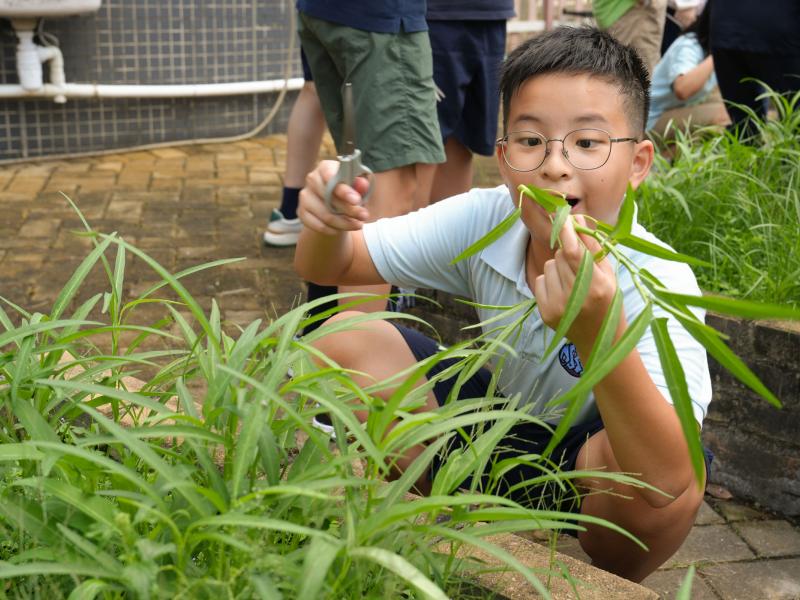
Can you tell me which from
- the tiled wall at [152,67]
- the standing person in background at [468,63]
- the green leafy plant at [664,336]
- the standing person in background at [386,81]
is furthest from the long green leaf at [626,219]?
the tiled wall at [152,67]

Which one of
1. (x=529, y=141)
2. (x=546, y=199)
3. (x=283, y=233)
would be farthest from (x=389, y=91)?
(x=546, y=199)

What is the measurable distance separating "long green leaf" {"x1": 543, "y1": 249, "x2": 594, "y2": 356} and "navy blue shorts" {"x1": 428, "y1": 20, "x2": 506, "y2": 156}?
2.41 m

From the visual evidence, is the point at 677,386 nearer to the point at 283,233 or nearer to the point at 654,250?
the point at 654,250

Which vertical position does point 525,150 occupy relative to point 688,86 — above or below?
above

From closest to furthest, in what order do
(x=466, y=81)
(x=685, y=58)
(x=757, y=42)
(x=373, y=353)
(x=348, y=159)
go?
1. (x=348, y=159)
2. (x=373, y=353)
3. (x=466, y=81)
4. (x=757, y=42)
5. (x=685, y=58)

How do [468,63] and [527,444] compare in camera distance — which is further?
[468,63]

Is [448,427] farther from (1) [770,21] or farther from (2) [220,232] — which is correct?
(2) [220,232]

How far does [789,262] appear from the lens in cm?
296

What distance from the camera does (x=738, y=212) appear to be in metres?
3.34

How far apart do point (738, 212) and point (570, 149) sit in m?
1.45

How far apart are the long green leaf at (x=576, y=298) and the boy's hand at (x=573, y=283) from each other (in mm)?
120

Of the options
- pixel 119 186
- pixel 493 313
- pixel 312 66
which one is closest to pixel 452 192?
pixel 312 66

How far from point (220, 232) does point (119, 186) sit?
3.23 ft

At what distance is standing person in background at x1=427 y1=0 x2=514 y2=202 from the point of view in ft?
12.1
